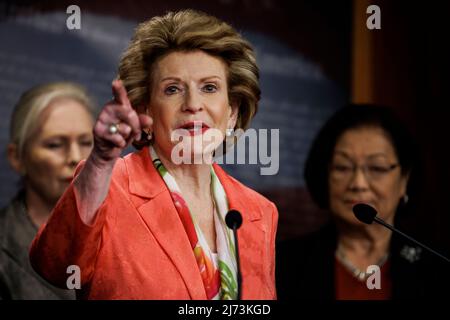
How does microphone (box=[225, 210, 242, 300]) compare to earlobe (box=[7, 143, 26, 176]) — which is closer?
microphone (box=[225, 210, 242, 300])

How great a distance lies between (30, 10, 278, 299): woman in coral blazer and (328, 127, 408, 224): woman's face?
1.26 feet

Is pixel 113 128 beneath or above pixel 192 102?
beneath

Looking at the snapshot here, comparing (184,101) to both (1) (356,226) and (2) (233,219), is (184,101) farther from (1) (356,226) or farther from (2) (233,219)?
(1) (356,226)

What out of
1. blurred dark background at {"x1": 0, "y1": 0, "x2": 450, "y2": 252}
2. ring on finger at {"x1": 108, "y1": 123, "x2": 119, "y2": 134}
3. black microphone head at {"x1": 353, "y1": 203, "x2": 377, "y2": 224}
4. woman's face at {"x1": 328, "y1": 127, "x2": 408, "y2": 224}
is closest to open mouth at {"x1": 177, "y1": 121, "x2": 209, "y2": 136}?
ring on finger at {"x1": 108, "y1": 123, "x2": 119, "y2": 134}

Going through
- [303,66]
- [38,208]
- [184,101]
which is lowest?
[38,208]

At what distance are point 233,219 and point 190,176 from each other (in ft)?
0.45

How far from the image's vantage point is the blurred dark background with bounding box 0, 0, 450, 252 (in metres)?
2.24

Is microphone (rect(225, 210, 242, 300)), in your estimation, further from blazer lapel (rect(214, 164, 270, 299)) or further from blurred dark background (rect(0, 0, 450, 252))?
blurred dark background (rect(0, 0, 450, 252))

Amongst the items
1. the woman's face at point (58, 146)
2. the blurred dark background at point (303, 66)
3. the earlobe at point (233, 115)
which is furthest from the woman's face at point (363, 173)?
the woman's face at point (58, 146)

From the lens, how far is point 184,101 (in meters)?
1.63

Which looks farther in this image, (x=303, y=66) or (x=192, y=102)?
(x=303, y=66)

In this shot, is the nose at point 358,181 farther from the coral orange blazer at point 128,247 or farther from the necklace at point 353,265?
the coral orange blazer at point 128,247

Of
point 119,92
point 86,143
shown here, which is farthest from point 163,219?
point 86,143
